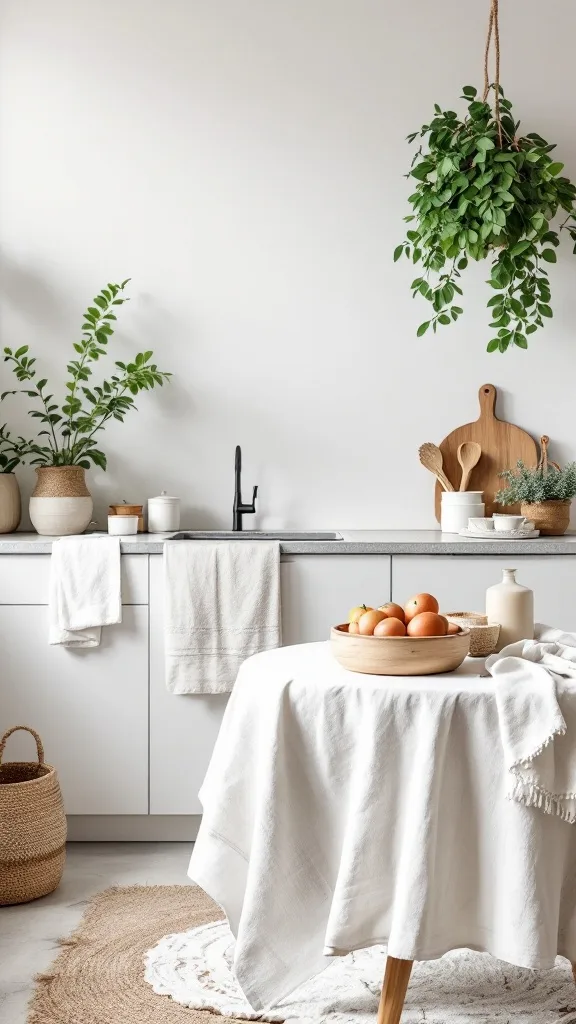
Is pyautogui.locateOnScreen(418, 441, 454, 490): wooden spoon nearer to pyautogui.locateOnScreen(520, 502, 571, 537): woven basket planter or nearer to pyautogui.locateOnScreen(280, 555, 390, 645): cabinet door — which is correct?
pyautogui.locateOnScreen(520, 502, 571, 537): woven basket planter

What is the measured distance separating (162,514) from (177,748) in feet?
Answer: 2.70

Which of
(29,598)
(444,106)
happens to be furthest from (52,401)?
(444,106)

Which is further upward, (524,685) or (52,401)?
(52,401)

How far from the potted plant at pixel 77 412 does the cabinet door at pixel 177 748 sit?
737mm

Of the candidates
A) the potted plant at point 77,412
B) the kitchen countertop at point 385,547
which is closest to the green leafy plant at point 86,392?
the potted plant at point 77,412

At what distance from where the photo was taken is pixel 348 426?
361 cm

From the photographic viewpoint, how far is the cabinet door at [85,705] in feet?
9.83

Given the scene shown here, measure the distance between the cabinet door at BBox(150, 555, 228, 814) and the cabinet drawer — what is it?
302 mm

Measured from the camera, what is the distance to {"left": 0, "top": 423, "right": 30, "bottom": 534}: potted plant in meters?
3.39

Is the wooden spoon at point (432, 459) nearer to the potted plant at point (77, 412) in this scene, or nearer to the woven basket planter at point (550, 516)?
the woven basket planter at point (550, 516)

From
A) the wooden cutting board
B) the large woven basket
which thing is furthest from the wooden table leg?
the wooden cutting board

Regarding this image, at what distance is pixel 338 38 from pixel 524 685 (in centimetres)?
272

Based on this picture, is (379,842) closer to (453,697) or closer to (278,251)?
(453,697)

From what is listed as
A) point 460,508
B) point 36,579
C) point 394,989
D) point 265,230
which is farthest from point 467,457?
point 394,989
